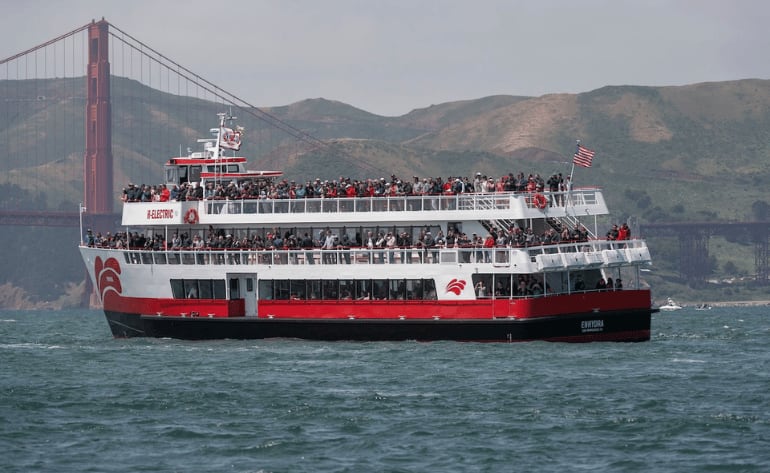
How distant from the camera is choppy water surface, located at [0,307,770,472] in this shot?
108 feet

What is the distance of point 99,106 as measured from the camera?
630 feet

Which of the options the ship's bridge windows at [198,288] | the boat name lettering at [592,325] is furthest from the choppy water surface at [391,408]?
the ship's bridge windows at [198,288]

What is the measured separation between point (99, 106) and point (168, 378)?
149676mm

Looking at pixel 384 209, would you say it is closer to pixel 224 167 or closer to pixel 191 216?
pixel 191 216

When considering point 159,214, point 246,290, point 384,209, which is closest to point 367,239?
point 384,209

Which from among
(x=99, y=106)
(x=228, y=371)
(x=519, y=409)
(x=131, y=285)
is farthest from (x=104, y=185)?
(x=519, y=409)

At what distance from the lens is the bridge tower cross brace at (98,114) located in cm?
18338

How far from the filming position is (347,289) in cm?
5822

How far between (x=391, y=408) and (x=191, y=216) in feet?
80.2

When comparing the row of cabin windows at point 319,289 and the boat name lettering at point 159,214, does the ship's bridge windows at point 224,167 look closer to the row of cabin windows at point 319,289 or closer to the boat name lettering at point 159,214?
the boat name lettering at point 159,214

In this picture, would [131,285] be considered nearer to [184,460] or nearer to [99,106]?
[184,460]

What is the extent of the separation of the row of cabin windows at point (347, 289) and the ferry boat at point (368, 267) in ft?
0.16

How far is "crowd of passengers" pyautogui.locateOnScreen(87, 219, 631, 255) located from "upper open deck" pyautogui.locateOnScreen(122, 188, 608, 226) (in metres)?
0.61

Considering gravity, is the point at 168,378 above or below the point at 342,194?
below
